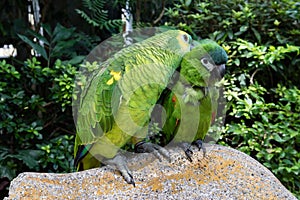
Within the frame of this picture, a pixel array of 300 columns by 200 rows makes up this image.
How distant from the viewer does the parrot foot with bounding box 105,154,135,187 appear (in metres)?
1.15

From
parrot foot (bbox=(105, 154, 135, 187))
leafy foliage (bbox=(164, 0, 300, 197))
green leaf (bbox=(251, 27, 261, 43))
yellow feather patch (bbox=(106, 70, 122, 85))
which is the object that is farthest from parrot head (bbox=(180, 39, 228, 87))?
green leaf (bbox=(251, 27, 261, 43))

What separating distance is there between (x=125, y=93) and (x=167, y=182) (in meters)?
0.34

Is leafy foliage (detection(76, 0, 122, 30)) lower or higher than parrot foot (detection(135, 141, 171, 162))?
higher

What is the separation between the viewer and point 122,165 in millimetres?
1185

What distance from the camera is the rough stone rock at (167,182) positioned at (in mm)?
1098

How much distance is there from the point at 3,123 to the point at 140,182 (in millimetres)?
1289

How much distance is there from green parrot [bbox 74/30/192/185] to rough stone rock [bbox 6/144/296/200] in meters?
0.05

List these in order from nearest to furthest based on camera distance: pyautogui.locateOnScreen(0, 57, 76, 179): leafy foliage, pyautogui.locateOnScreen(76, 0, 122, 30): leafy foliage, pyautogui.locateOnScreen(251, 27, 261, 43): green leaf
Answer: pyautogui.locateOnScreen(0, 57, 76, 179): leafy foliage → pyautogui.locateOnScreen(76, 0, 122, 30): leafy foliage → pyautogui.locateOnScreen(251, 27, 261, 43): green leaf

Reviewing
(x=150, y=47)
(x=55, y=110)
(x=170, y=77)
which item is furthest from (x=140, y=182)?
(x=55, y=110)

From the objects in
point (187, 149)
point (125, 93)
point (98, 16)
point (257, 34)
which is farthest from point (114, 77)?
point (257, 34)

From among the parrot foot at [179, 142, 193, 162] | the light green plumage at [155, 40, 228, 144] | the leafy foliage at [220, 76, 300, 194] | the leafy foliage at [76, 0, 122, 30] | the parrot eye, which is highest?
the leafy foliage at [76, 0, 122, 30]

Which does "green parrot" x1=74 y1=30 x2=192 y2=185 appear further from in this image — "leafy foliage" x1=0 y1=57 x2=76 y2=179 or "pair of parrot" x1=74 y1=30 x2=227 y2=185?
"leafy foliage" x1=0 y1=57 x2=76 y2=179

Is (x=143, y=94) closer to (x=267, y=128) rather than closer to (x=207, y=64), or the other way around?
(x=207, y=64)

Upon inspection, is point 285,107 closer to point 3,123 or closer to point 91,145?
point 91,145
